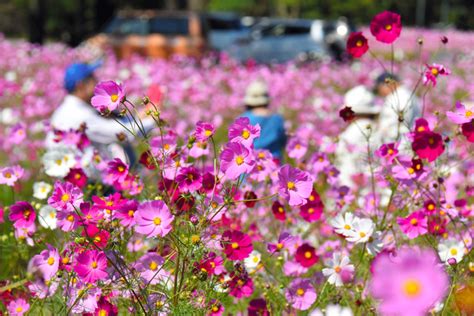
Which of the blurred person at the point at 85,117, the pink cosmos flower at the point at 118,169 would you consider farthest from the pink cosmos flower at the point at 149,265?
the blurred person at the point at 85,117

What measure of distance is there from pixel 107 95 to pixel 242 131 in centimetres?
40

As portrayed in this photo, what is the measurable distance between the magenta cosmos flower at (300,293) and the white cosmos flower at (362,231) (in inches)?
8.1

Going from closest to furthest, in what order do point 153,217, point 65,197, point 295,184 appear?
1. point 153,217
2. point 295,184
3. point 65,197

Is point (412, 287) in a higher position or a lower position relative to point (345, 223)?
higher

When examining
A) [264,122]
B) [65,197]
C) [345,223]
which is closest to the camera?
[65,197]

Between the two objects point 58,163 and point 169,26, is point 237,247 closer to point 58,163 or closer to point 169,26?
point 58,163

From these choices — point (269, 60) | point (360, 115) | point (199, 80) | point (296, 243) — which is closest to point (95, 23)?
point (269, 60)

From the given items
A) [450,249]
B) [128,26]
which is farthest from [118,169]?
[128,26]

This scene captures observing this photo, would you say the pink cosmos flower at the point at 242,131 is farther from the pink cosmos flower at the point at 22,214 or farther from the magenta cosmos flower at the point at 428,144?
the pink cosmos flower at the point at 22,214

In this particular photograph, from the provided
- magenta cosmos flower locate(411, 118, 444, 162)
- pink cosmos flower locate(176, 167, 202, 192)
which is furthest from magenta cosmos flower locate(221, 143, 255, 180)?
magenta cosmos flower locate(411, 118, 444, 162)

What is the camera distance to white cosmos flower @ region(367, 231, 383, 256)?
82.9 inches

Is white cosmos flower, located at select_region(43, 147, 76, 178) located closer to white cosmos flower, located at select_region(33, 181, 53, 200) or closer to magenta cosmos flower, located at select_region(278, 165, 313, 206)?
white cosmos flower, located at select_region(33, 181, 53, 200)

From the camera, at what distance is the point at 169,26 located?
13766mm

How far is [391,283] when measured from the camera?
936 millimetres
